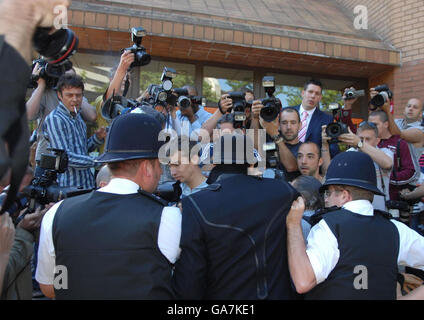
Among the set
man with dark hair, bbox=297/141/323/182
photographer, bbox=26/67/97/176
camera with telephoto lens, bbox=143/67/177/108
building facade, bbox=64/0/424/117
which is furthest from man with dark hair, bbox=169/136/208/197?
building facade, bbox=64/0/424/117

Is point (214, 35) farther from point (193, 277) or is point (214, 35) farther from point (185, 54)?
point (193, 277)

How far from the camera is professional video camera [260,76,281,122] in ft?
11.4

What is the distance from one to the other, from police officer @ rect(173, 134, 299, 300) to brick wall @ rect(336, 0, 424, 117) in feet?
19.2

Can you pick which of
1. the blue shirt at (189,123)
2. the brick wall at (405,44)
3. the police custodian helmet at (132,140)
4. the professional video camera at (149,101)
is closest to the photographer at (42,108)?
the professional video camera at (149,101)

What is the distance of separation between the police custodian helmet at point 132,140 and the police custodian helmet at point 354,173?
1.14 metres

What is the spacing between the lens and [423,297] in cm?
201

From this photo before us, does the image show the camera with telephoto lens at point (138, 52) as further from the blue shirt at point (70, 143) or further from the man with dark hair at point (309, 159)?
→ the man with dark hair at point (309, 159)

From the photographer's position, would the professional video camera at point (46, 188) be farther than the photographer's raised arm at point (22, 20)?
Yes

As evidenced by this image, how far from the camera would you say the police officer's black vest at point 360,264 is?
1.98 metres

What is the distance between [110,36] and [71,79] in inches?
91.3

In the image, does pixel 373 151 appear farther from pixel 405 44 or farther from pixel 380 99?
pixel 405 44

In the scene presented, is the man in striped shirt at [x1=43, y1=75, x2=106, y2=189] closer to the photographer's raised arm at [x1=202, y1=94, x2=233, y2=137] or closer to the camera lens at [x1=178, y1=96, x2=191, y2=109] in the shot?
the camera lens at [x1=178, y1=96, x2=191, y2=109]

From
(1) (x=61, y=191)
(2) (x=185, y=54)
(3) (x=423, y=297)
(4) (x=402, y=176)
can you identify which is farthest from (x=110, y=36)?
(3) (x=423, y=297)

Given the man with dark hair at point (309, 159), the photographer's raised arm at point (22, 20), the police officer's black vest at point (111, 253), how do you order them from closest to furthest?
the photographer's raised arm at point (22, 20) → the police officer's black vest at point (111, 253) → the man with dark hair at point (309, 159)
